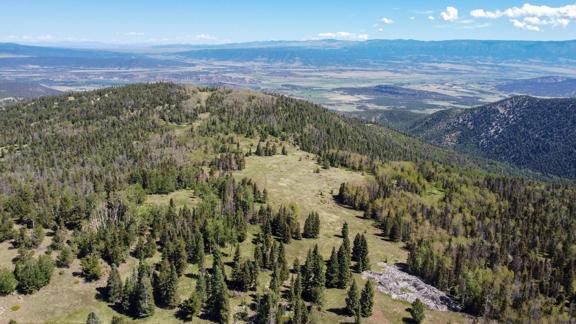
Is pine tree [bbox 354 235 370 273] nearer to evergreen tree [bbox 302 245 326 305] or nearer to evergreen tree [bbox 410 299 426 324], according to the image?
evergreen tree [bbox 302 245 326 305]

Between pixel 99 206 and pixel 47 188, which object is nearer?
pixel 99 206

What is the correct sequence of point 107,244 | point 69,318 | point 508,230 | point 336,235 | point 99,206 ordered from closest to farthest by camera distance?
point 69,318
point 107,244
point 99,206
point 336,235
point 508,230

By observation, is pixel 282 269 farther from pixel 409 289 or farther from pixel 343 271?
pixel 409 289

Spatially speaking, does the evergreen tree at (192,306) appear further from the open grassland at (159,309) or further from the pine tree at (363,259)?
the pine tree at (363,259)

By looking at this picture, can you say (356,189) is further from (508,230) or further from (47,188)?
(47,188)

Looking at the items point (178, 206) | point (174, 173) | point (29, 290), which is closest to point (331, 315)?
point (29, 290)
